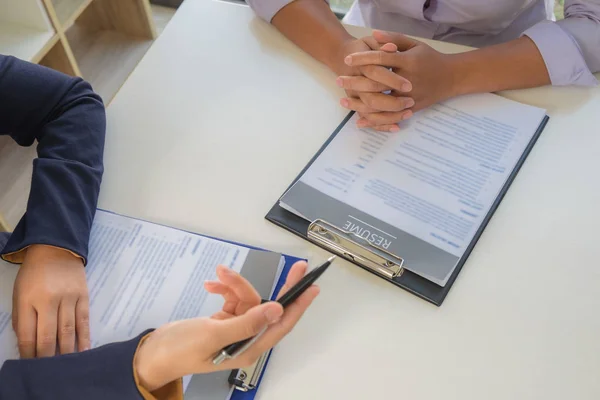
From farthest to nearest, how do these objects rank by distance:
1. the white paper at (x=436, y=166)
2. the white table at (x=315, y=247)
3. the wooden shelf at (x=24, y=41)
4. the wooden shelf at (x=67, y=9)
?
the wooden shelf at (x=67, y=9) → the wooden shelf at (x=24, y=41) → the white paper at (x=436, y=166) → the white table at (x=315, y=247)

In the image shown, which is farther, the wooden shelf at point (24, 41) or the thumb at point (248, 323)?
the wooden shelf at point (24, 41)

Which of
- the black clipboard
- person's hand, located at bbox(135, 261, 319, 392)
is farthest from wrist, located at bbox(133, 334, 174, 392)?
the black clipboard

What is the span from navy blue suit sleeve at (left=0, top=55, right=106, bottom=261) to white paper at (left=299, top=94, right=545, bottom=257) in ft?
1.01

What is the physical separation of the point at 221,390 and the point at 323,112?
1.52 feet

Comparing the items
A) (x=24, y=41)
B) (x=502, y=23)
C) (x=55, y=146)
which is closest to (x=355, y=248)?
(x=55, y=146)

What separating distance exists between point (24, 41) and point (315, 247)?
4.69ft

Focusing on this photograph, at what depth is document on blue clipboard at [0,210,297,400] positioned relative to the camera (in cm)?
60

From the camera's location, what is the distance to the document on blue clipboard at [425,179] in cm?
67

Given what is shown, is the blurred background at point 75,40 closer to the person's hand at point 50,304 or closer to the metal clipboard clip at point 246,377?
the person's hand at point 50,304

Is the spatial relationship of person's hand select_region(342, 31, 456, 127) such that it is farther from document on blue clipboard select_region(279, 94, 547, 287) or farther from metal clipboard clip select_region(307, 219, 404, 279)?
metal clipboard clip select_region(307, 219, 404, 279)

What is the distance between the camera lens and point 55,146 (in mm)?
767

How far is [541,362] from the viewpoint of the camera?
0.57m

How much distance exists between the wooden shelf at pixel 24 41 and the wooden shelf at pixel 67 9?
93 millimetres

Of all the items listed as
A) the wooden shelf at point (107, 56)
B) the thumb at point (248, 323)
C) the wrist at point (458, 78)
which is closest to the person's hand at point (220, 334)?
the thumb at point (248, 323)
